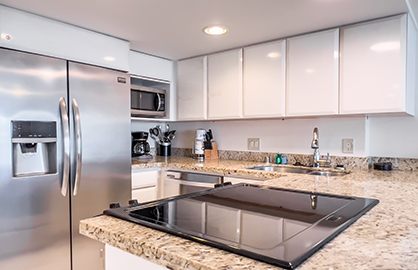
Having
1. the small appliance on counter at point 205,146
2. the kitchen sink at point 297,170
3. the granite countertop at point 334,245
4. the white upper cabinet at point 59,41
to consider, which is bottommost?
the kitchen sink at point 297,170

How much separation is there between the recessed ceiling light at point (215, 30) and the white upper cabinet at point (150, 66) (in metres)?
0.87

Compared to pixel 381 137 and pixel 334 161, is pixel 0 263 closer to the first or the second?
pixel 334 161

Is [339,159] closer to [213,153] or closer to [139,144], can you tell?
[213,153]

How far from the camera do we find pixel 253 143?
296 cm

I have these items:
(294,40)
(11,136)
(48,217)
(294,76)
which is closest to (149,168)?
(48,217)

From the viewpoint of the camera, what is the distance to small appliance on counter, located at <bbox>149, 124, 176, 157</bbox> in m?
3.47

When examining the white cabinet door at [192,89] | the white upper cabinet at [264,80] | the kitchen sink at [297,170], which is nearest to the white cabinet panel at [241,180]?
the kitchen sink at [297,170]

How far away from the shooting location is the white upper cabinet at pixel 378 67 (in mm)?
1904

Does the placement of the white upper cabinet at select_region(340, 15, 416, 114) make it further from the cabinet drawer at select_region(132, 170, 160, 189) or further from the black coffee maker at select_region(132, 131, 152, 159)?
the black coffee maker at select_region(132, 131, 152, 159)

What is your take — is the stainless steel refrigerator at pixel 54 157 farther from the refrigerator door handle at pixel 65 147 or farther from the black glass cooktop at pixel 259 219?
the black glass cooktop at pixel 259 219

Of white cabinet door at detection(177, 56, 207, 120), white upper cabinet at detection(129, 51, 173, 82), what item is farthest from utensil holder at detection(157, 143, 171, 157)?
white upper cabinet at detection(129, 51, 173, 82)

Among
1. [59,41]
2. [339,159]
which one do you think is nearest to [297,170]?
[339,159]

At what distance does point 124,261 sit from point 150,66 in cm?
242

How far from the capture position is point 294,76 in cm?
234
